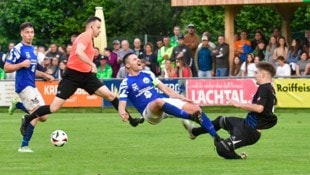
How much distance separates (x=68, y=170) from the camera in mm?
13617

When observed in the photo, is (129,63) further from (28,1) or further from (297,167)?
(28,1)

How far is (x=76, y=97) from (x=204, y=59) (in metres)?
4.01

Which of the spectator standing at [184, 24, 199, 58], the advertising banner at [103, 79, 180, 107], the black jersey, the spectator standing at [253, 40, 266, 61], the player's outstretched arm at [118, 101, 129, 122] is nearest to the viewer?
the black jersey

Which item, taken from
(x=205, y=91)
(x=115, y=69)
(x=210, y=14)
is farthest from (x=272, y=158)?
(x=210, y=14)

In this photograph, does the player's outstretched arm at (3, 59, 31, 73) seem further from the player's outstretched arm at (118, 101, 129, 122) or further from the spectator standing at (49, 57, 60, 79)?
the spectator standing at (49, 57, 60, 79)

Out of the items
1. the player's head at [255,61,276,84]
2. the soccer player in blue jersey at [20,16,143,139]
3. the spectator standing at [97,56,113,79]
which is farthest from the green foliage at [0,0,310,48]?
the player's head at [255,61,276,84]

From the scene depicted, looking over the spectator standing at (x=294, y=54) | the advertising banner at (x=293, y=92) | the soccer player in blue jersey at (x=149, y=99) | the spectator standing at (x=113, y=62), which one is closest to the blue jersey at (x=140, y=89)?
the soccer player in blue jersey at (x=149, y=99)

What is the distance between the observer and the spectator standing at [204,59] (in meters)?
30.8

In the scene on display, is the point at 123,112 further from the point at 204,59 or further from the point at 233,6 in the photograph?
the point at 233,6

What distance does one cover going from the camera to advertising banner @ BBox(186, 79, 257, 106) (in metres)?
28.4

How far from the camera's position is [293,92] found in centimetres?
2830

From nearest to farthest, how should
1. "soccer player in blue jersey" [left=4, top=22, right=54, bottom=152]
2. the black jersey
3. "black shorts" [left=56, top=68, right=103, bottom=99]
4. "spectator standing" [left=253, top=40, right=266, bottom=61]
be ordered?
the black jersey < "black shorts" [left=56, top=68, right=103, bottom=99] < "soccer player in blue jersey" [left=4, top=22, right=54, bottom=152] < "spectator standing" [left=253, top=40, right=266, bottom=61]

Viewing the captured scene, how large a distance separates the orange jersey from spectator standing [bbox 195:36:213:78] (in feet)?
45.8

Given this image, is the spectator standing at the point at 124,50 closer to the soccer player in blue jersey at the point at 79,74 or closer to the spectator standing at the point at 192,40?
the spectator standing at the point at 192,40
